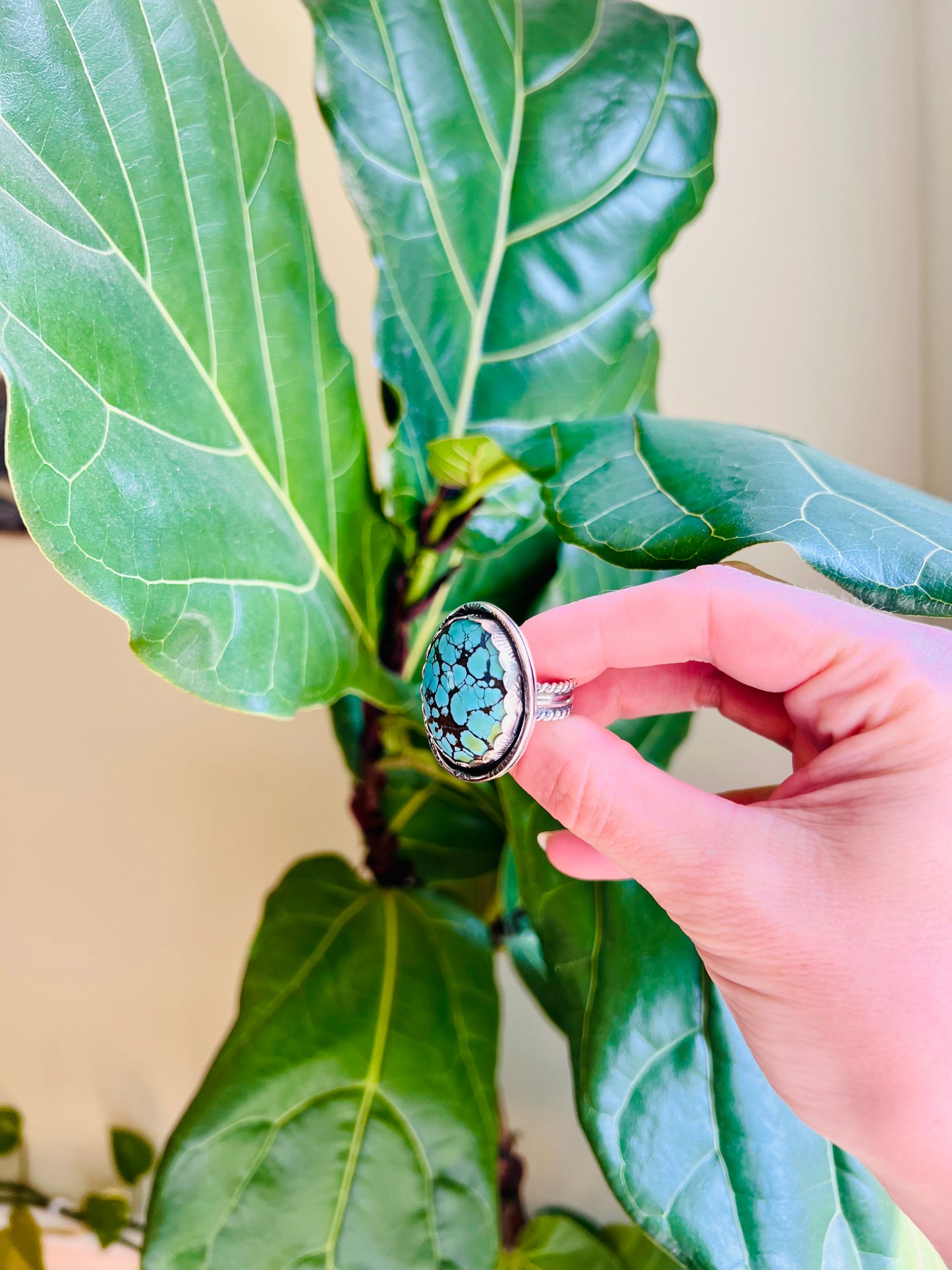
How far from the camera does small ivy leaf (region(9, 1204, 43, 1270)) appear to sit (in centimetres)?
72

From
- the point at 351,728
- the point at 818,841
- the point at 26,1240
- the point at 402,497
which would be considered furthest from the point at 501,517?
the point at 26,1240

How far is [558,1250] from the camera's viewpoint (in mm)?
769

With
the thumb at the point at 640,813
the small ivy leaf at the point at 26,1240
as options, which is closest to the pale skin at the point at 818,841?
the thumb at the point at 640,813

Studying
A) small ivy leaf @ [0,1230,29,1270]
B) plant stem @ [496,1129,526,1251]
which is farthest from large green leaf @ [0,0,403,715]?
small ivy leaf @ [0,1230,29,1270]

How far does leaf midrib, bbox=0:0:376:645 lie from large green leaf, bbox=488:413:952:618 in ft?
0.47

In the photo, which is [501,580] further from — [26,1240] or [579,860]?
[26,1240]

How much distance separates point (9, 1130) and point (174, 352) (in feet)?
3.38

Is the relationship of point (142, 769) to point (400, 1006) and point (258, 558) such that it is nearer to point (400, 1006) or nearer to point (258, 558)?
point (400, 1006)

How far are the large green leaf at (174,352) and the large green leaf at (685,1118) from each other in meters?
0.22

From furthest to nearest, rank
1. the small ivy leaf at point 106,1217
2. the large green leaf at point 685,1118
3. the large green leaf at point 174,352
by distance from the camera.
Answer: the small ivy leaf at point 106,1217 → the large green leaf at point 685,1118 → the large green leaf at point 174,352

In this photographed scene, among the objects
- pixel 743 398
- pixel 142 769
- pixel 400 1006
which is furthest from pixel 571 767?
pixel 142 769

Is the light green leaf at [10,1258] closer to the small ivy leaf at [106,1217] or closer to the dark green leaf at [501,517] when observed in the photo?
the small ivy leaf at [106,1217]

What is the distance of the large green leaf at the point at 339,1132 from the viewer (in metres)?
0.52

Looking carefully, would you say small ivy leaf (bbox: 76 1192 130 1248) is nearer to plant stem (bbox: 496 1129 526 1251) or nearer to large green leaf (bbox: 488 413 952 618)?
plant stem (bbox: 496 1129 526 1251)
